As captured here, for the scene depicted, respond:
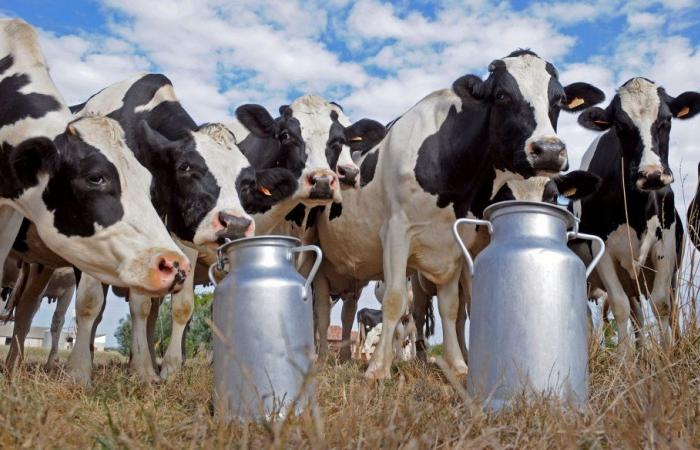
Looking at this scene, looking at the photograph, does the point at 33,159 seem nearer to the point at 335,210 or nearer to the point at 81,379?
the point at 81,379

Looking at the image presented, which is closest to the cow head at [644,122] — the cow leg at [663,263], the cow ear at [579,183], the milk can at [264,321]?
the cow ear at [579,183]

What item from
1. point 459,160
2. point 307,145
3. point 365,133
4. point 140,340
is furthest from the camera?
point 365,133

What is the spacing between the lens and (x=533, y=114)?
593 cm

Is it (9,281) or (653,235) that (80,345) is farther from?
(9,281)

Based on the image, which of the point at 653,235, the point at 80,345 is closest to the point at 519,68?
the point at 653,235

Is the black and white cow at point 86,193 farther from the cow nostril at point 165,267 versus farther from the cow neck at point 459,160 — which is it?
the cow neck at point 459,160

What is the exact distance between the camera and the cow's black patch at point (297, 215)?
26.9ft

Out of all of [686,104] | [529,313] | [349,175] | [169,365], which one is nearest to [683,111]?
[686,104]

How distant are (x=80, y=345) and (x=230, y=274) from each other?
2.20m

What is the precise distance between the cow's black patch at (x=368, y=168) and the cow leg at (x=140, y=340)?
236 centimetres

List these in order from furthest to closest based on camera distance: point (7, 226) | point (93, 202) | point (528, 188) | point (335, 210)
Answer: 1. point (335, 210)
2. point (528, 188)
3. point (7, 226)
4. point (93, 202)

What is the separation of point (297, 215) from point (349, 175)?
1067 millimetres

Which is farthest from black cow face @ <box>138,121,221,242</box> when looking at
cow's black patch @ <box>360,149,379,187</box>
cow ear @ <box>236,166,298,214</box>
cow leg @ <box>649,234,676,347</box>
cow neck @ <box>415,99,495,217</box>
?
cow leg @ <box>649,234,676,347</box>

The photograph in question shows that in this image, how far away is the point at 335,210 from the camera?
7965 millimetres
